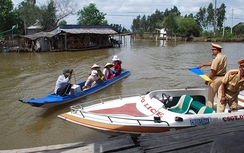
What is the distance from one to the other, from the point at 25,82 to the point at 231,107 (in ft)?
37.8

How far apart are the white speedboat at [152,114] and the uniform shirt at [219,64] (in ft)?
2.88

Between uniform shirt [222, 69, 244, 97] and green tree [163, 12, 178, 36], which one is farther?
green tree [163, 12, 178, 36]

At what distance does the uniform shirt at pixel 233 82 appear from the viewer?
518 centimetres

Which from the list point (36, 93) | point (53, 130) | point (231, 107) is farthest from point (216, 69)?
point (36, 93)

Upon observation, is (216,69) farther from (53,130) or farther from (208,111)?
(53,130)

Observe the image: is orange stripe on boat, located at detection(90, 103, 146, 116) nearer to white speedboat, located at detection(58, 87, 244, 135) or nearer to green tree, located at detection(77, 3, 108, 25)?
white speedboat, located at detection(58, 87, 244, 135)

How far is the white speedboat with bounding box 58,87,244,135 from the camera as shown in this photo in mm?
5258

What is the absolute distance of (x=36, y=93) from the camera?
11219 millimetres

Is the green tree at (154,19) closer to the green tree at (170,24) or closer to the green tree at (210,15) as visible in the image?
the green tree at (210,15)

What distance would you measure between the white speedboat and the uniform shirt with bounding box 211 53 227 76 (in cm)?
88

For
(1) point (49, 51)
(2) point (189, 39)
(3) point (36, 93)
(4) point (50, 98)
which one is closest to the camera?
(4) point (50, 98)

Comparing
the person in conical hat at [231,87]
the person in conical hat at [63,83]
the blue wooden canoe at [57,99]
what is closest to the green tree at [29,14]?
the blue wooden canoe at [57,99]

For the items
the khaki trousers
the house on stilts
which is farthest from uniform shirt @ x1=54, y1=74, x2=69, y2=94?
the house on stilts

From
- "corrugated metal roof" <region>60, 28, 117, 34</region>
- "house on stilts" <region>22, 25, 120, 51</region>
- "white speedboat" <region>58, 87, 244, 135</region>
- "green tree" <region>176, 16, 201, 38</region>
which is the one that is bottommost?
"white speedboat" <region>58, 87, 244, 135</region>
